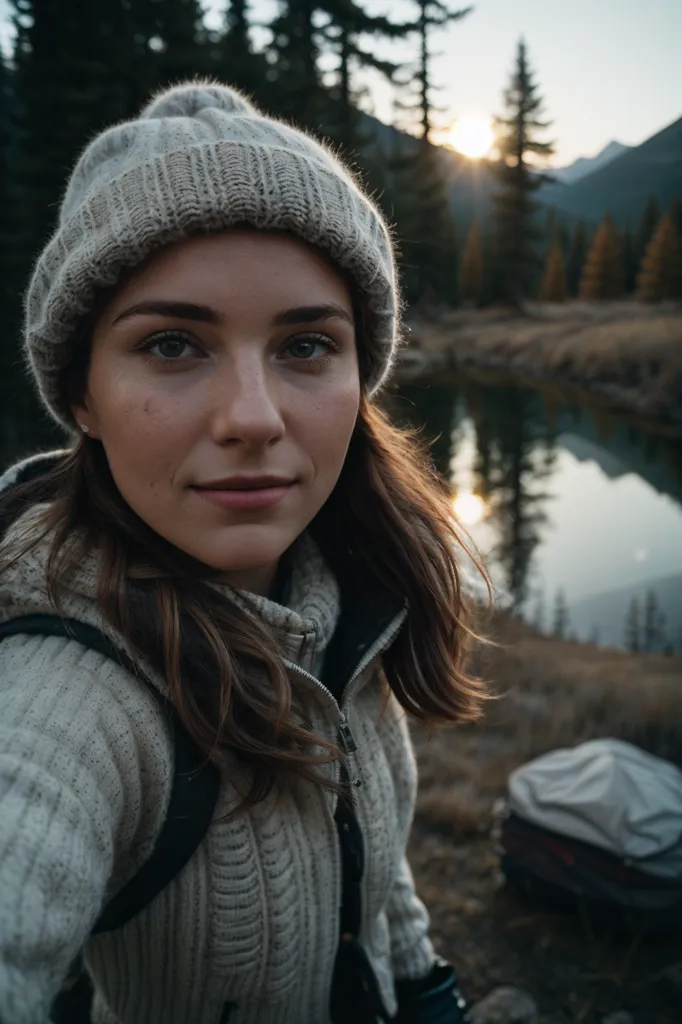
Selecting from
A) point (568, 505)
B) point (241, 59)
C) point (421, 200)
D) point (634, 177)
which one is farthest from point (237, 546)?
point (421, 200)

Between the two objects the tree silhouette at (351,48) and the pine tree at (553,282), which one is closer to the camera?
the tree silhouette at (351,48)

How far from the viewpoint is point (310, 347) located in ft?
3.37

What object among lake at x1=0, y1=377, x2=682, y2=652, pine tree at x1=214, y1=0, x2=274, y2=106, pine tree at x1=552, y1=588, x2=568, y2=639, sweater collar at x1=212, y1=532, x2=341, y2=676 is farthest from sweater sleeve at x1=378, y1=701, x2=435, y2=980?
pine tree at x1=214, y1=0, x2=274, y2=106

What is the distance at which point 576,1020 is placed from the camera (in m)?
2.03

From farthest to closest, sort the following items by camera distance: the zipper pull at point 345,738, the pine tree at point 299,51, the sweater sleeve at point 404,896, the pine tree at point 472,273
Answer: the pine tree at point 472,273, the pine tree at point 299,51, the sweater sleeve at point 404,896, the zipper pull at point 345,738

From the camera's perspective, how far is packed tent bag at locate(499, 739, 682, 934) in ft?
7.31

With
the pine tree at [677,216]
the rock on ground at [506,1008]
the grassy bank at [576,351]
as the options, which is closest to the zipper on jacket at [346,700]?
the rock on ground at [506,1008]

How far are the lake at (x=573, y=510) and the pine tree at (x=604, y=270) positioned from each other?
10085 mm

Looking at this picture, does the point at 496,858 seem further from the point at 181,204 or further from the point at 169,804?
the point at 181,204

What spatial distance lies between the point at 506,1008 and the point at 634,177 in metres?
7.89

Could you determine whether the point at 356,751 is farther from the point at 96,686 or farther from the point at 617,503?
the point at 617,503

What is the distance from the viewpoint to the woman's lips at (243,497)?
0.94m

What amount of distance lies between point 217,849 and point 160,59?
1039 cm

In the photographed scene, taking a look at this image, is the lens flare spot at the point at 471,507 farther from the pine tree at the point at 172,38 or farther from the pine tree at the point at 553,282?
the pine tree at the point at 553,282
